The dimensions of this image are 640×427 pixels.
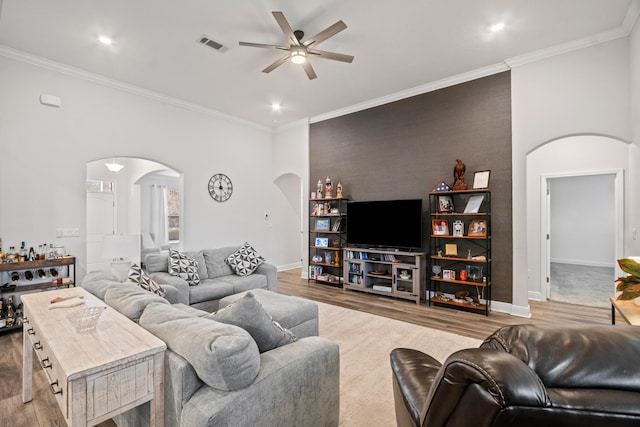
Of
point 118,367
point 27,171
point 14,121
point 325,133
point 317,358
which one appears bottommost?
point 317,358

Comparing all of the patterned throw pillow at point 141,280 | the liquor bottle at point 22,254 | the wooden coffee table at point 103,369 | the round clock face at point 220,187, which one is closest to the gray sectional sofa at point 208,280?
the patterned throw pillow at point 141,280

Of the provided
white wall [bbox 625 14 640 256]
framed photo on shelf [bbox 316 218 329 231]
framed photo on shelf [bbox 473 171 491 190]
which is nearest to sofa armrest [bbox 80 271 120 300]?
framed photo on shelf [bbox 316 218 329 231]

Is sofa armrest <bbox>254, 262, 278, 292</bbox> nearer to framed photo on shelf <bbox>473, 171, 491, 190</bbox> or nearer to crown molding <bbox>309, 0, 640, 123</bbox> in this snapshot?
framed photo on shelf <bbox>473, 171, 491, 190</bbox>

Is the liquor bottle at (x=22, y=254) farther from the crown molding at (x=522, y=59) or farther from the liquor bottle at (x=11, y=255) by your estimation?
the crown molding at (x=522, y=59)

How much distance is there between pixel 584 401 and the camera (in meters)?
0.61

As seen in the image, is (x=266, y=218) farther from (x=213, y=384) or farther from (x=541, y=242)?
(x=213, y=384)

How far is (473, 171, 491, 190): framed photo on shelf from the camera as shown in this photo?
4.15 m

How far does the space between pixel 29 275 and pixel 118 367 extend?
3.78 meters

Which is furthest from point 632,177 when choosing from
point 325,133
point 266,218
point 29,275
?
point 29,275

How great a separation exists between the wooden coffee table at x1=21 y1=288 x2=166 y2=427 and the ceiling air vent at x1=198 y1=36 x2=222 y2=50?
321cm

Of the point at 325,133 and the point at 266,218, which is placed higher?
the point at 325,133

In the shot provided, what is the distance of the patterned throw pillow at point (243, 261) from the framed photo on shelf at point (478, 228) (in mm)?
3221

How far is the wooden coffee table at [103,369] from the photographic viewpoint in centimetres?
118

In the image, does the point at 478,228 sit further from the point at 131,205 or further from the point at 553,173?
the point at 131,205
